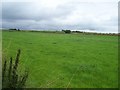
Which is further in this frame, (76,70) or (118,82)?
(76,70)

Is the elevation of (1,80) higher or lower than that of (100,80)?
higher

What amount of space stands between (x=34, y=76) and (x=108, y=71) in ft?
11.0

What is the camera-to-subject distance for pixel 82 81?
25.6ft

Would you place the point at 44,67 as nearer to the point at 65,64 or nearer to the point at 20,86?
the point at 65,64

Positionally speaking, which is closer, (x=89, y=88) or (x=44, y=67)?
(x=89, y=88)

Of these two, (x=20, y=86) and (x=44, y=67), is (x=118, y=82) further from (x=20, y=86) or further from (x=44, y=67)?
(x=20, y=86)

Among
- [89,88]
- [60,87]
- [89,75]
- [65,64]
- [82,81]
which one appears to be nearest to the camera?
[60,87]

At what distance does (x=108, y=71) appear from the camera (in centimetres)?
954

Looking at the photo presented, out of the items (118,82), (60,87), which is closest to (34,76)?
(60,87)

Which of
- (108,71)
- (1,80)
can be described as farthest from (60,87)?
(108,71)

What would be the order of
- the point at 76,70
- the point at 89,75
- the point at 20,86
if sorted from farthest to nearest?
the point at 76,70
the point at 89,75
the point at 20,86

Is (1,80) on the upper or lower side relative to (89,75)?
upper

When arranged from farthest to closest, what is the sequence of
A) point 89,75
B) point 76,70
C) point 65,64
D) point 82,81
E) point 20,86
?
point 65,64
point 76,70
point 89,75
point 82,81
point 20,86

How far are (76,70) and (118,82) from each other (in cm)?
178
